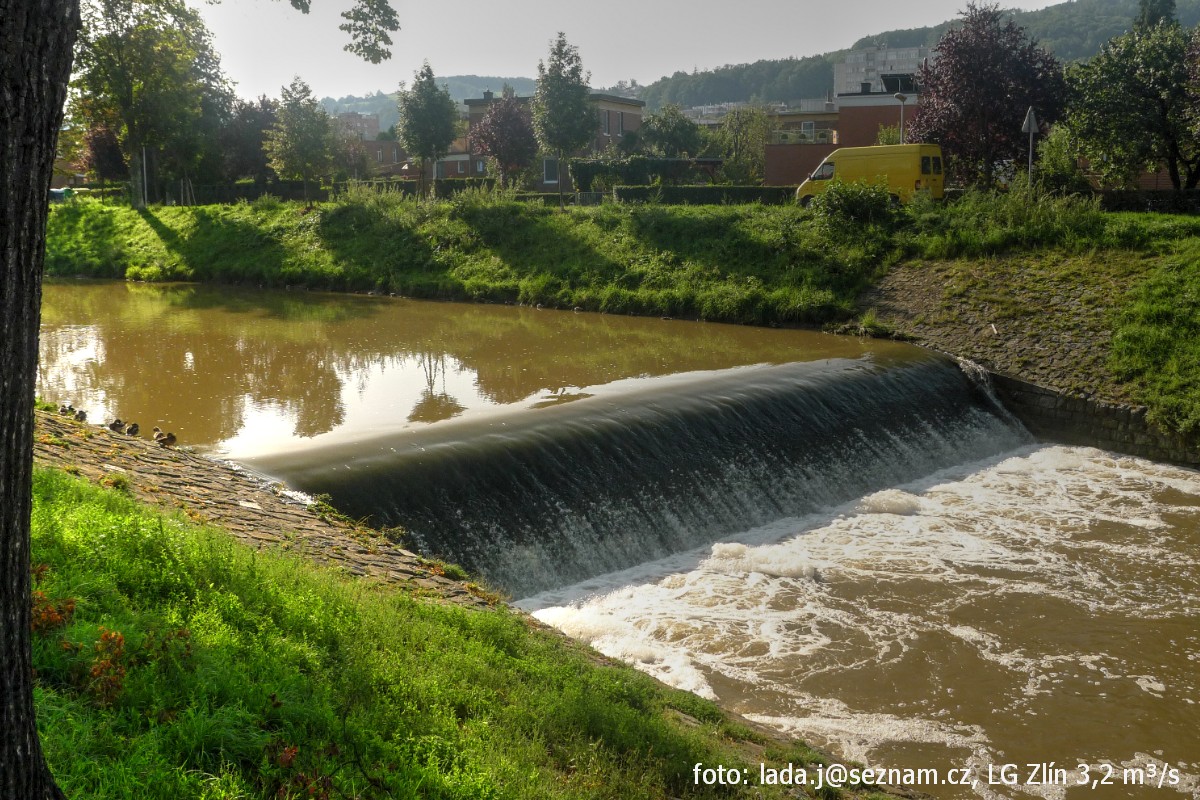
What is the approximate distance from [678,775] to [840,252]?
60.5 feet

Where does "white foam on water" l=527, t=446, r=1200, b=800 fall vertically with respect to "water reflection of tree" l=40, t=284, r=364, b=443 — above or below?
below

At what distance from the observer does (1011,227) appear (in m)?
20.8

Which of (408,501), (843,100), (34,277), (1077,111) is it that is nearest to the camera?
(34,277)

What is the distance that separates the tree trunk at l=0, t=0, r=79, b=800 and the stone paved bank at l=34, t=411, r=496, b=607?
3.98m

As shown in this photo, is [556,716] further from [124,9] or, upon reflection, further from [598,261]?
[124,9]

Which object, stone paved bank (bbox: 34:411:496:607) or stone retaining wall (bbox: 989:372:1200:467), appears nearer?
stone paved bank (bbox: 34:411:496:607)

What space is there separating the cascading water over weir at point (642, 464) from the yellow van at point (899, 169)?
12.4 m

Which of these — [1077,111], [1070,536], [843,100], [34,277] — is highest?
[843,100]

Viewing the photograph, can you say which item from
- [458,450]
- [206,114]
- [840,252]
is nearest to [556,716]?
[458,450]

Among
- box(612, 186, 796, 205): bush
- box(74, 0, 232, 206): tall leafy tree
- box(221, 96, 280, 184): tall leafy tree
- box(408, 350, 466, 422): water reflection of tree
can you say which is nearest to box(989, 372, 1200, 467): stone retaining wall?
box(408, 350, 466, 422): water reflection of tree

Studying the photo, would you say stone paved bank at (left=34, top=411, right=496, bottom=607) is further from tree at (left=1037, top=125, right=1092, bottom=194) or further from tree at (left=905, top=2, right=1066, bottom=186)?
tree at (left=905, top=2, right=1066, bottom=186)

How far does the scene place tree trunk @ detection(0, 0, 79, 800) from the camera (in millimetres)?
2896

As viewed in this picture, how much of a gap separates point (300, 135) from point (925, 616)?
101 ft

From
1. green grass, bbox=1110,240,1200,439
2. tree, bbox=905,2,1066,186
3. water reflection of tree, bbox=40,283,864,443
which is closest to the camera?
water reflection of tree, bbox=40,283,864,443
